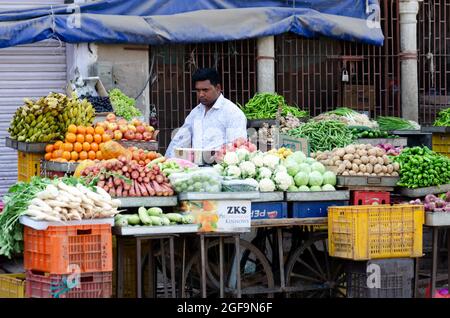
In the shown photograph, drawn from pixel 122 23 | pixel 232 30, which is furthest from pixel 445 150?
pixel 122 23

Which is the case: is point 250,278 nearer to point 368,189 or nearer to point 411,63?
point 368,189

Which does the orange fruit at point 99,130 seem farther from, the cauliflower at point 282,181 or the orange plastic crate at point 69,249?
the orange plastic crate at point 69,249

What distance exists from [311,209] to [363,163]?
738 mm

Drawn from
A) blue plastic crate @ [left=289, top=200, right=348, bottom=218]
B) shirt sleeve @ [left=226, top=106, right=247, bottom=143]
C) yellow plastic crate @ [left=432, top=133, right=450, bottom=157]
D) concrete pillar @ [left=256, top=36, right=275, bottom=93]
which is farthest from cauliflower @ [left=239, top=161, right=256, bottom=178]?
yellow plastic crate @ [left=432, top=133, right=450, bottom=157]

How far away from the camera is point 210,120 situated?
11000 mm

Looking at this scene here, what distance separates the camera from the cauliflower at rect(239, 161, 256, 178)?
9719 mm

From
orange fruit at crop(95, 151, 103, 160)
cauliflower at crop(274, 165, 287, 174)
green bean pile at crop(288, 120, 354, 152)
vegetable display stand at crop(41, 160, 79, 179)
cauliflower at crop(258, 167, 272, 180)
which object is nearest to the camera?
cauliflower at crop(258, 167, 272, 180)

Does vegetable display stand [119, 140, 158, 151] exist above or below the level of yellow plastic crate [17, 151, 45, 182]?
above

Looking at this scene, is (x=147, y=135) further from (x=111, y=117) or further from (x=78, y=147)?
(x=78, y=147)

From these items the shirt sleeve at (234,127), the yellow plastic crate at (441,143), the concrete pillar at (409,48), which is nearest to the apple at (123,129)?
the shirt sleeve at (234,127)

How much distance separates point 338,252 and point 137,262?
5.91 ft

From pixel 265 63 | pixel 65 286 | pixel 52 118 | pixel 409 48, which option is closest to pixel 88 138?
pixel 52 118

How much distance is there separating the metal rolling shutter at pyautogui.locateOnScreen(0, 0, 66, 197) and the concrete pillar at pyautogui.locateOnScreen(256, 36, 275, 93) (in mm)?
2474

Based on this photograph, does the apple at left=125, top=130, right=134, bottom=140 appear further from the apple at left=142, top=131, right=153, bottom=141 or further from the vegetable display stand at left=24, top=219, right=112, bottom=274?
the vegetable display stand at left=24, top=219, right=112, bottom=274
